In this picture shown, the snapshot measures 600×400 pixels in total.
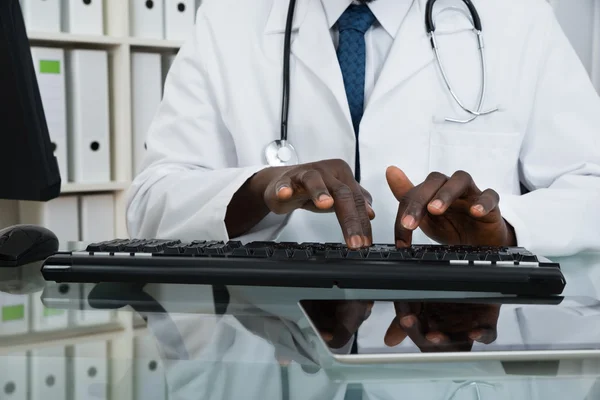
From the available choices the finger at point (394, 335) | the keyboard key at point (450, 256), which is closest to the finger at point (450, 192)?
the keyboard key at point (450, 256)

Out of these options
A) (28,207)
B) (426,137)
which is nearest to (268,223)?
(426,137)

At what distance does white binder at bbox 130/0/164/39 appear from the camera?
80.0 inches

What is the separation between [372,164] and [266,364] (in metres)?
0.84

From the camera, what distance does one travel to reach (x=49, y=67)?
1.89 meters

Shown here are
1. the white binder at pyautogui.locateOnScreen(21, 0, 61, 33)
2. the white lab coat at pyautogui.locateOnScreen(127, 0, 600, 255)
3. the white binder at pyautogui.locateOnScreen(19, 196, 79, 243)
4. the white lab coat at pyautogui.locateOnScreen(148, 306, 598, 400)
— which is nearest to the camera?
the white lab coat at pyautogui.locateOnScreen(148, 306, 598, 400)

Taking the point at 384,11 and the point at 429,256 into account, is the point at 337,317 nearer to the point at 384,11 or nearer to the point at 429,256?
the point at 429,256

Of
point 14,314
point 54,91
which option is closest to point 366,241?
point 14,314

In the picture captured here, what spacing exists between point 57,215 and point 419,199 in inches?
59.0

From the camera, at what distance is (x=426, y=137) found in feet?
4.02

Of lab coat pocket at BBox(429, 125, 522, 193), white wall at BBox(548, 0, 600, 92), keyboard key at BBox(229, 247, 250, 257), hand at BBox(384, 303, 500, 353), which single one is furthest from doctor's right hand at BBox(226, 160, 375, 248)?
white wall at BBox(548, 0, 600, 92)

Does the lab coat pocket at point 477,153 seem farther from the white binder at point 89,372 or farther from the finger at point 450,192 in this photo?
the white binder at point 89,372

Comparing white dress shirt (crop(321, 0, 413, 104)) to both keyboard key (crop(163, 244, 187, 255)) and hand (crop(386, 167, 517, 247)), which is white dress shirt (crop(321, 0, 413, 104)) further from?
keyboard key (crop(163, 244, 187, 255))

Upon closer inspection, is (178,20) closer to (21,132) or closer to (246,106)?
(246,106)

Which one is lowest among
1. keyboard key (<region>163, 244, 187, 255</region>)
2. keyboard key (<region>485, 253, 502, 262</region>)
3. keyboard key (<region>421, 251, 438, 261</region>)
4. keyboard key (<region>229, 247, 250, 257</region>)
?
keyboard key (<region>163, 244, 187, 255</region>)
